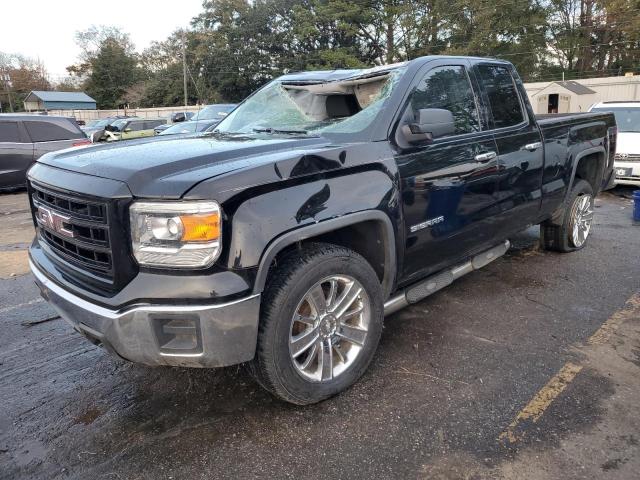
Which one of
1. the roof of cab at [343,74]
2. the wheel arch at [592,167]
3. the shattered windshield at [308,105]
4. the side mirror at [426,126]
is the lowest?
the wheel arch at [592,167]

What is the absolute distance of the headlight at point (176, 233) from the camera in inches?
87.8

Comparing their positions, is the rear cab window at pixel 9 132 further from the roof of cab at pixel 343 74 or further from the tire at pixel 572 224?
the tire at pixel 572 224

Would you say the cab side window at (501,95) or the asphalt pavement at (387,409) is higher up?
the cab side window at (501,95)

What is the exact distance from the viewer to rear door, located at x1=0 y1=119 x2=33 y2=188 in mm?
10820

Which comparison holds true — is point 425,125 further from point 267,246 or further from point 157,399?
point 157,399

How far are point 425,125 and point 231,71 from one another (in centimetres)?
5211

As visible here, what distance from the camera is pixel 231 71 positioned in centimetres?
5138

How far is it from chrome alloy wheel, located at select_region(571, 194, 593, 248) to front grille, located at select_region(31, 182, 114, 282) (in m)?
4.92

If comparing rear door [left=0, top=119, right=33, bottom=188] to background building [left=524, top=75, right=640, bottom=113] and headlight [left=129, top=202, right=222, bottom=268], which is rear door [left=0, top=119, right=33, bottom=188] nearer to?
headlight [left=129, top=202, right=222, bottom=268]


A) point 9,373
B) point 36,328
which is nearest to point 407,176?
point 9,373

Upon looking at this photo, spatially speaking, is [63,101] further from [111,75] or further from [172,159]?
[172,159]

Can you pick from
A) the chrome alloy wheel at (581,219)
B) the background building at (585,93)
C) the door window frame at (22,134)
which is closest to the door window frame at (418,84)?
the chrome alloy wheel at (581,219)

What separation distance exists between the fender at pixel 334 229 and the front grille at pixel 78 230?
2.40 feet

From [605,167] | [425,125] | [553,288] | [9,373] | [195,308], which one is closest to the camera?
[195,308]
